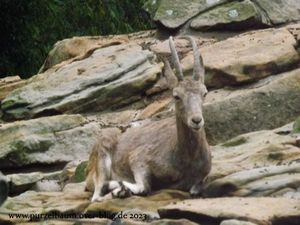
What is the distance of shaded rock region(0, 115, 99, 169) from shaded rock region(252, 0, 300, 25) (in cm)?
388

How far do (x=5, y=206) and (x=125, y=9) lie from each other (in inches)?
733

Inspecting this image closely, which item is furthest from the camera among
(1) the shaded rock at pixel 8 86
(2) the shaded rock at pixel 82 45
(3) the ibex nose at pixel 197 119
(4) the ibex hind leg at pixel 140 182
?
(1) the shaded rock at pixel 8 86

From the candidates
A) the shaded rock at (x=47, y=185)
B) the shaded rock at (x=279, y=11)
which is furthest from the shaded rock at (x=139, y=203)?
the shaded rock at (x=279, y=11)

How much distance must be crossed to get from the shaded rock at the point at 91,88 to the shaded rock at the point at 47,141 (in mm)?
613

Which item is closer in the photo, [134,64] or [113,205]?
[113,205]

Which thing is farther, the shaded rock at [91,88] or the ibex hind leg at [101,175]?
the shaded rock at [91,88]

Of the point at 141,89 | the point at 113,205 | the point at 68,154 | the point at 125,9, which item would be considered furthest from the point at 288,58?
the point at 125,9

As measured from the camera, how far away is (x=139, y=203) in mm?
11859

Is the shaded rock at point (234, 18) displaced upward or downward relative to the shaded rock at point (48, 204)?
downward

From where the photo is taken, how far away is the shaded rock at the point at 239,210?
10.1m

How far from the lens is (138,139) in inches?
526

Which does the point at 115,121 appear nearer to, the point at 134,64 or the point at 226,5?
the point at 134,64

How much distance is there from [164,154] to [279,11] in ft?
22.9

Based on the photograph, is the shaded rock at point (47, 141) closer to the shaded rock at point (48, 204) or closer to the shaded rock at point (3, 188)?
the shaded rock at point (48, 204)
